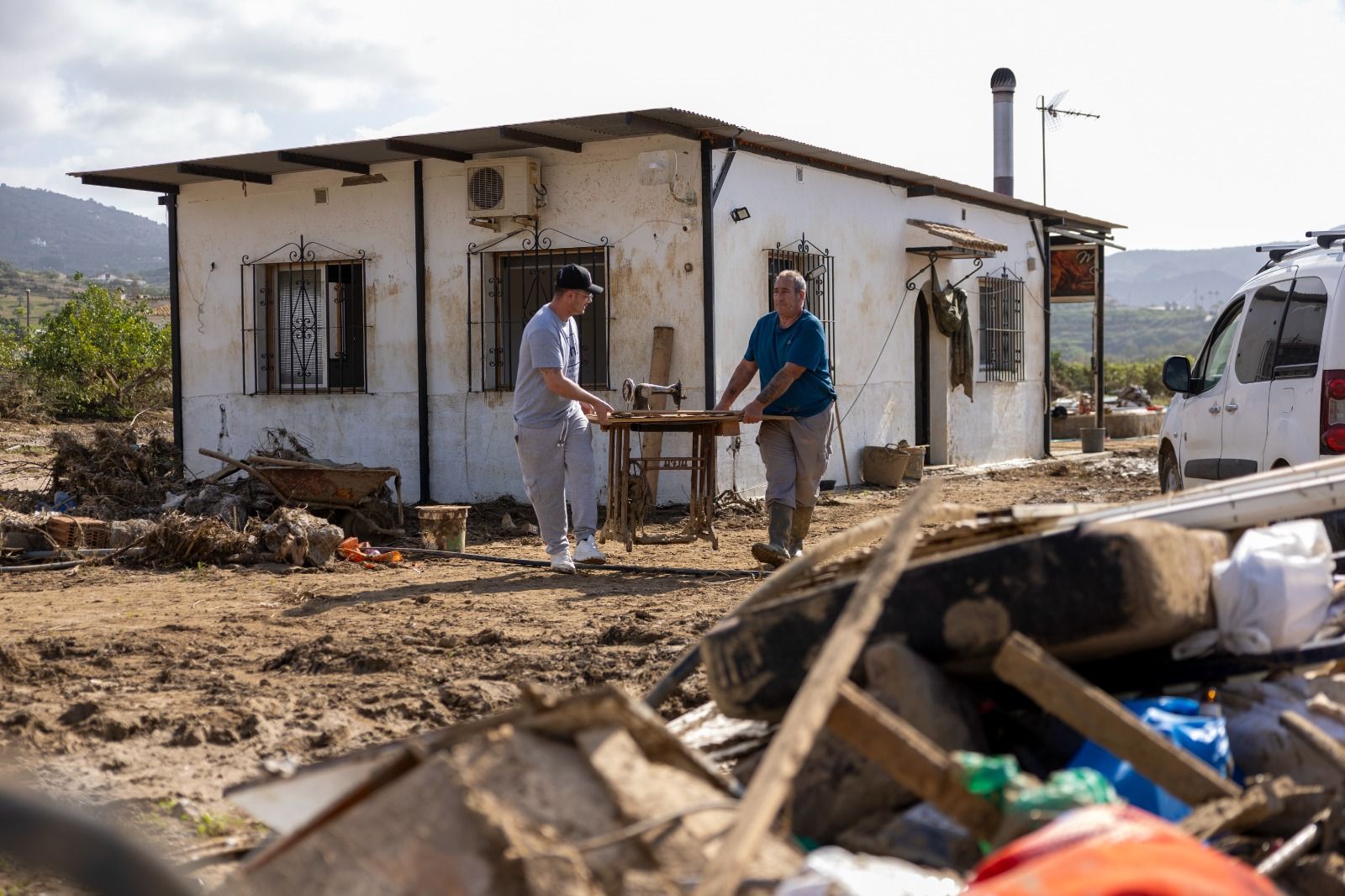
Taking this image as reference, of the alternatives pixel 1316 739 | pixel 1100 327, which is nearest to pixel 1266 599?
pixel 1316 739

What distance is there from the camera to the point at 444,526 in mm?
10078

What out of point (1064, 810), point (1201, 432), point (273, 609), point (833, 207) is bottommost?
point (273, 609)

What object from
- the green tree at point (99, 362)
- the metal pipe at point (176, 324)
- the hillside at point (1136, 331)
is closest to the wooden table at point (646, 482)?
the metal pipe at point (176, 324)

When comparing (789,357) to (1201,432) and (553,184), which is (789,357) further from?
(553,184)

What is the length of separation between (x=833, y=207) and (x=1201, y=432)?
692 centimetres

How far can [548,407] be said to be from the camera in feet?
27.6

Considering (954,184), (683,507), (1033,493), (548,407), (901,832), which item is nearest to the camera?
(901,832)

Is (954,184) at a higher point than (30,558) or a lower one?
higher

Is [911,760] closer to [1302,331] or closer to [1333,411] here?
[1333,411]

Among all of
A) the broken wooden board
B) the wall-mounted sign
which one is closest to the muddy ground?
the broken wooden board

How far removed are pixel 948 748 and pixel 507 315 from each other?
34.7 ft

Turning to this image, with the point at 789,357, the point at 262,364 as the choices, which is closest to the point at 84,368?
the point at 262,364

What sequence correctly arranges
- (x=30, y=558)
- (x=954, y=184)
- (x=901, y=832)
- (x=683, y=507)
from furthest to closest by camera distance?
(x=954, y=184), (x=683, y=507), (x=30, y=558), (x=901, y=832)

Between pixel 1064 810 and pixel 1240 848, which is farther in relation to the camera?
pixel 1240 848
